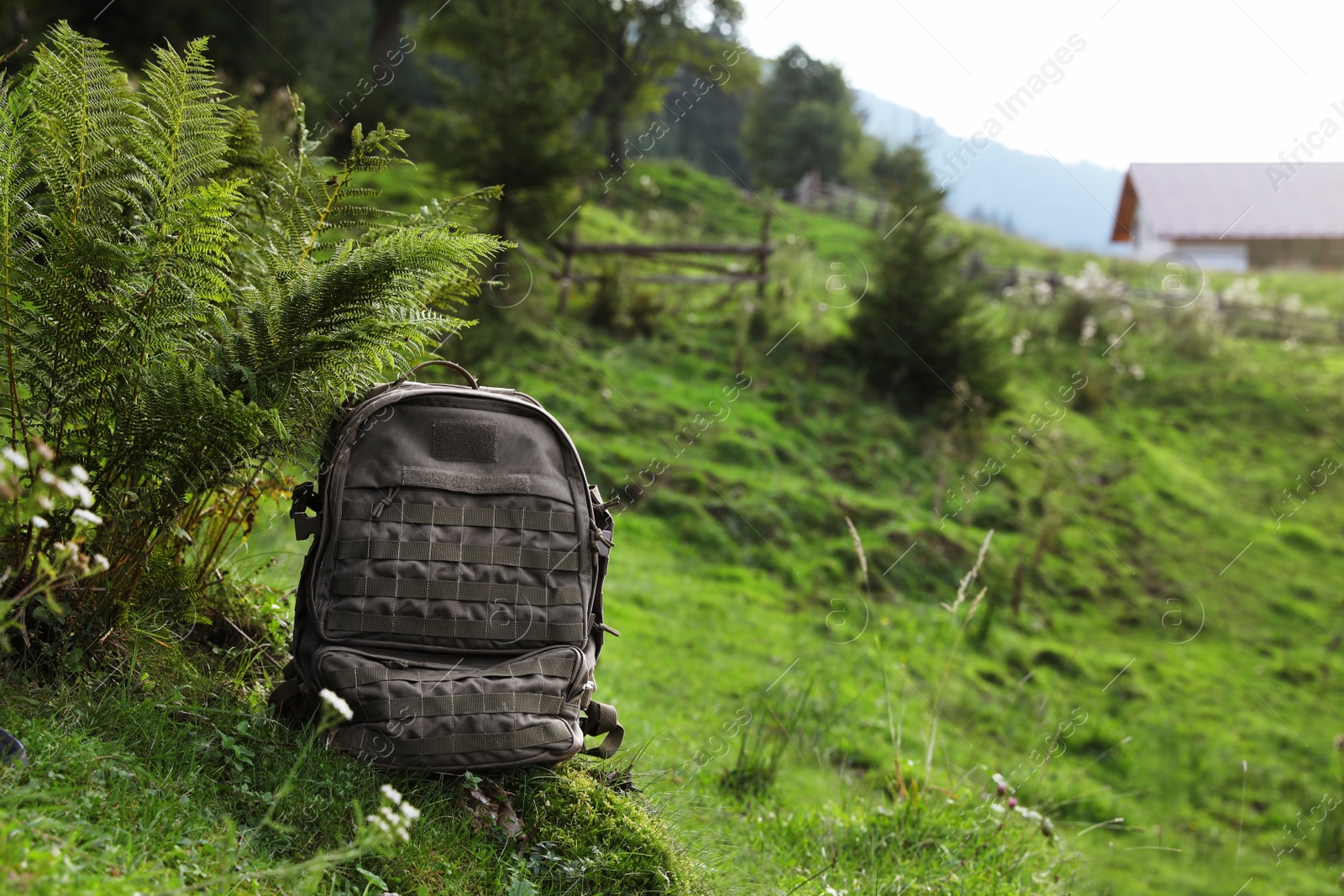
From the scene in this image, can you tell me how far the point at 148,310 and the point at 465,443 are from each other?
35.8 inches

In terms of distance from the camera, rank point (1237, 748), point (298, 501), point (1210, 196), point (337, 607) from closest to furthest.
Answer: point (337, 607) < point (298, 501) < point (1237, 748) < point (1210, 196)

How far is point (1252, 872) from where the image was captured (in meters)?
6.23

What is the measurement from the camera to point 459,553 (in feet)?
8.82

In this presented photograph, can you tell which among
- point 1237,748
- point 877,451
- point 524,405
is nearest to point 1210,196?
point 877,451

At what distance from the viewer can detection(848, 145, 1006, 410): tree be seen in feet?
39.2

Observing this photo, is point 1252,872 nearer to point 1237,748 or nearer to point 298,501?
Result: point 1237,748

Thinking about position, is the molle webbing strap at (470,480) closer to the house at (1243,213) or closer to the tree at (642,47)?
the tree at (642,47)

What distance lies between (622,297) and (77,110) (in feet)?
33.8

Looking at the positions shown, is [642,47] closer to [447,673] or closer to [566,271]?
[566,271]

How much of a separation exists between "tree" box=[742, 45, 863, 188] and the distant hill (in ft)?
6.51

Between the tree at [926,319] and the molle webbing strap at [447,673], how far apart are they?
990 cm

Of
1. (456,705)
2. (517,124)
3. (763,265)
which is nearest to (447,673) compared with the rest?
(456,705)

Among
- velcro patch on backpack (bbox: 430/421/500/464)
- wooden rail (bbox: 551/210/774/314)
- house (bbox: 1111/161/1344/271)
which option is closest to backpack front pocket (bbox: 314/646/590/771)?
velcro patch on backpack (bbox: 430/421/500/464)

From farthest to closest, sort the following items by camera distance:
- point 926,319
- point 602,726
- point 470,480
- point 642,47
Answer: point 642,47
point 926,319
point 602,726
point 470,480
